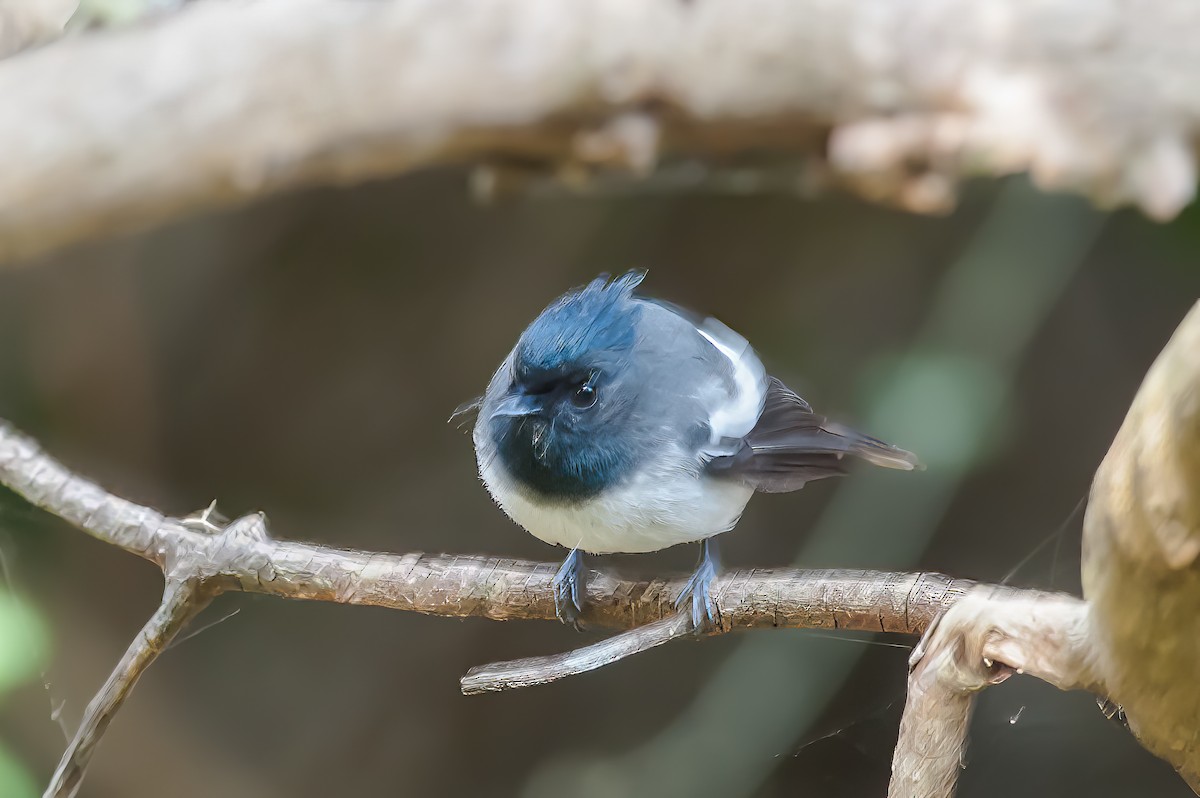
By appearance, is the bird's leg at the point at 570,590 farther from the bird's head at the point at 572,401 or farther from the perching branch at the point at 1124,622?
the perching branch at the point at 1124,622

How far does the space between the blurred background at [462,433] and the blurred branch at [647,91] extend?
1.21ft

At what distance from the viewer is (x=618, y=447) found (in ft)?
3.58

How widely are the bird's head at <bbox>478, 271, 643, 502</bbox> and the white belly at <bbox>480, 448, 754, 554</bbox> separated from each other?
0.7 inches

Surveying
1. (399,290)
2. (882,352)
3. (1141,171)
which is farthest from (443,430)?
(1141,171)

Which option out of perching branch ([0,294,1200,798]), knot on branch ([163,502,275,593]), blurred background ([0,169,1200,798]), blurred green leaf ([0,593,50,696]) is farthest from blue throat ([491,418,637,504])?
blurred green leaf ([0,593,50,696])

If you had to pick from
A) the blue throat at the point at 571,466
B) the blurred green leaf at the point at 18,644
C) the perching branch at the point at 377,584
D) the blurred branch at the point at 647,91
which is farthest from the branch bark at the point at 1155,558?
the blurred green leaf at the point at 18,644

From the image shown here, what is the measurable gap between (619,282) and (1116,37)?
867 millimetres

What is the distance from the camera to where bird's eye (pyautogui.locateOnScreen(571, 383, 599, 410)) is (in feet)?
3.56

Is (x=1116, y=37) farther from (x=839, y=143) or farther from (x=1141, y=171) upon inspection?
(x=839, y=143)

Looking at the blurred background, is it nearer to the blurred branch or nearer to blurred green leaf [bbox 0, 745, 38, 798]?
blurred green leaf [bbox 0, 745, 38, 798]

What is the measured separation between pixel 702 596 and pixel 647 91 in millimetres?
746

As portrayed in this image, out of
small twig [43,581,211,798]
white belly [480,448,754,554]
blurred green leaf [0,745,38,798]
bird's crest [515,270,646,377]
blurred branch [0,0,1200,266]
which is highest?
blurred branch [0,0,1200,266]

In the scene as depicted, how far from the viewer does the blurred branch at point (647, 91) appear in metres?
1.29

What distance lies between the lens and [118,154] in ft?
3.98
